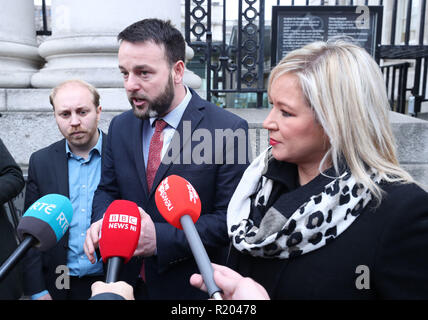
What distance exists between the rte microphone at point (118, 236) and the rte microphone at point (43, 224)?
20cm

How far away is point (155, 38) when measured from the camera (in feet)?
6.83

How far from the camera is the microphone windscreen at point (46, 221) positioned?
48.7 inches

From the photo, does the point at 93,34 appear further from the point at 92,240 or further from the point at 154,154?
the point at 92,240

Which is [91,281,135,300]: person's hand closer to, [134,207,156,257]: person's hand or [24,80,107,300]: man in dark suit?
[134,207,156,257]: person's hand

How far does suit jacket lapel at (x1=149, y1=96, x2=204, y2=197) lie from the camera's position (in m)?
1.96

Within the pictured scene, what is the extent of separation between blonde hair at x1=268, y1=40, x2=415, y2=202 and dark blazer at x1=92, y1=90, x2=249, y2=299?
0.72 meters

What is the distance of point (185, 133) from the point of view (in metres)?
2.04

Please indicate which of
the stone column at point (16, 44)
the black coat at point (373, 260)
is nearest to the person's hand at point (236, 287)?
the black coat at point (373, 260)

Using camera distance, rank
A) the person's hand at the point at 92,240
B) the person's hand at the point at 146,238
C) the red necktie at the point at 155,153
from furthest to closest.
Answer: the red necktie at the point at 155,153 < the person's hand at the point at 146,238 < the person's hand at the point at 92,240

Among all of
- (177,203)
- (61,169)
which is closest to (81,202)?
(61,169)

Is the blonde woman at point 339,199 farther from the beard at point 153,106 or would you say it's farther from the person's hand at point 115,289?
the beard at point 153,106

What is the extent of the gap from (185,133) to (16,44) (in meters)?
2.65

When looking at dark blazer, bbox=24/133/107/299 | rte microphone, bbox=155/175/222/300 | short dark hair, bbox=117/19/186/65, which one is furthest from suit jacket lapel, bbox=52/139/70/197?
rte microphone, bbox=155/175/222/300
